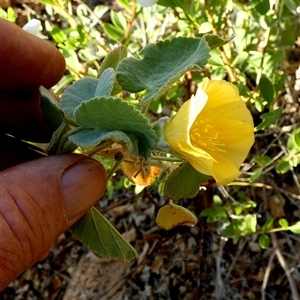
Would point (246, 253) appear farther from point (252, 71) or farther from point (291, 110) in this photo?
point (252, 71)

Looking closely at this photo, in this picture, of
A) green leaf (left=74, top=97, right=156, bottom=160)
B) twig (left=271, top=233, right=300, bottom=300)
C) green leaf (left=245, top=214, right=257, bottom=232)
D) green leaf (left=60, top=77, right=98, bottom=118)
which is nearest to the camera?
green leaf (left=74, top=97, right=156, bottom=160)

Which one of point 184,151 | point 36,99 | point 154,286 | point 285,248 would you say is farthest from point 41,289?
point 184,151

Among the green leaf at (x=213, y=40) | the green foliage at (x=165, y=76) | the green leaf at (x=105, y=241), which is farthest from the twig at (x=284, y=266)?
the green leaf at (x=213, y=40)

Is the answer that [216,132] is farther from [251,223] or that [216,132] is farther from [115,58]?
[251,223]

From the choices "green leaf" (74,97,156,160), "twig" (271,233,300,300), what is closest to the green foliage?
"green leaf" (74,97,156,160)

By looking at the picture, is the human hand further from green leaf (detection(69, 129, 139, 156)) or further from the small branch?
the small branch

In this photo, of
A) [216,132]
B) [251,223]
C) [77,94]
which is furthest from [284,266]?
[77,94]
